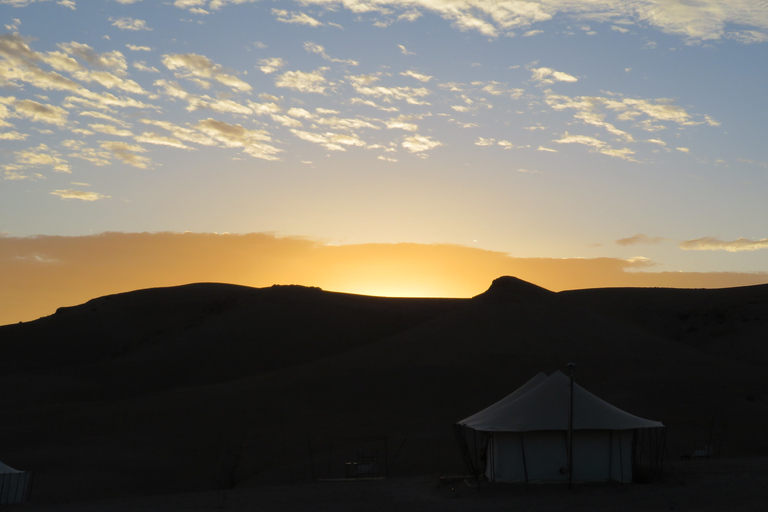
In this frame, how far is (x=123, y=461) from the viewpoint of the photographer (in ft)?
88.8

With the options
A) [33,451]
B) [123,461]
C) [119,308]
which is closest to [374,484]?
[123,461]

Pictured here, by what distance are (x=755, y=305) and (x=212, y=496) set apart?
48894 mm

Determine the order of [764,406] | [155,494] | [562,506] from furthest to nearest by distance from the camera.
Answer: [764,406]
[155,494]
[562,506]

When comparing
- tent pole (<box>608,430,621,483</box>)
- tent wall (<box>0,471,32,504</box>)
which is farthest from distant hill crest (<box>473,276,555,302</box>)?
tent wall (<box>0,471,32,504</box>)

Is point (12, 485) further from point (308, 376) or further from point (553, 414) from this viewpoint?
point (308, 376)

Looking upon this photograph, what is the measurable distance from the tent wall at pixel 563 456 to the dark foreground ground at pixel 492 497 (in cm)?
47

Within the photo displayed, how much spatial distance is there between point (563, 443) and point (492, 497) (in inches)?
117

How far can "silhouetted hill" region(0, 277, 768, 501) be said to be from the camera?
92.4 feet

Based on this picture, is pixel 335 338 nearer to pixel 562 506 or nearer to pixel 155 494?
pixel 155 494

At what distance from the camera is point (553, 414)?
2166 centimetres

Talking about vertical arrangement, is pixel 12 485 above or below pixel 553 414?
below

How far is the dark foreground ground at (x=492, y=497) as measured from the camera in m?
17.7

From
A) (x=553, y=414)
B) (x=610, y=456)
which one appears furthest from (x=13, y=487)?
(x=610, y=456)

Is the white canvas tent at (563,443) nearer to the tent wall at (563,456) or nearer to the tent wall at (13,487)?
the tent wall at (563,456)
